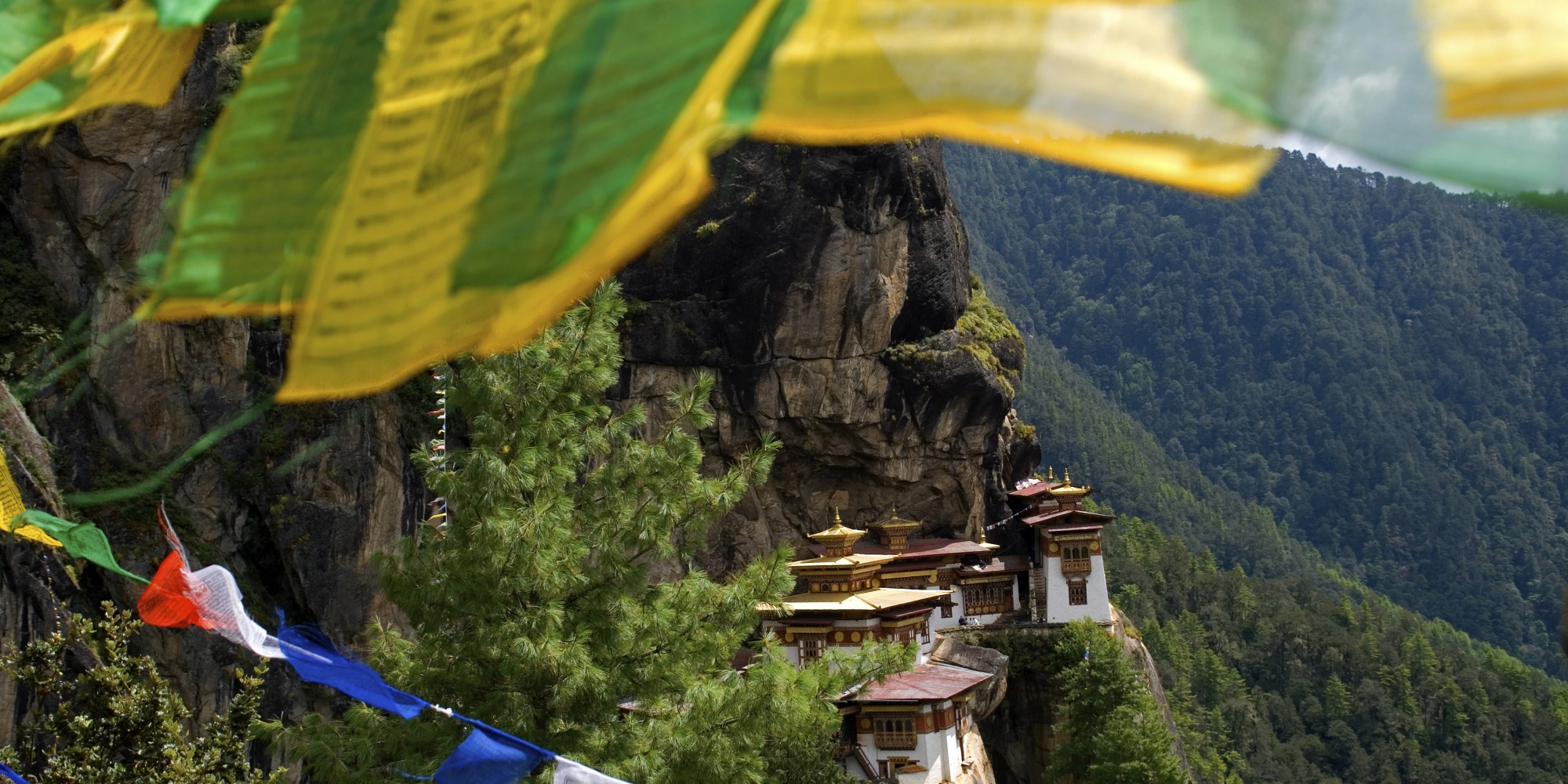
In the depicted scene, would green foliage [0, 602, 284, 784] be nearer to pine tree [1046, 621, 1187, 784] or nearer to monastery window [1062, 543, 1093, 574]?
pine tree [1046, 621, 1187, 784]

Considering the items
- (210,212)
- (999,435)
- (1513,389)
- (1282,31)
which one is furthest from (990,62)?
(1513,389)

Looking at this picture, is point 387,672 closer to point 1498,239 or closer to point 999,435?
point 999,435

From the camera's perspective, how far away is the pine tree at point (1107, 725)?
1404 cm

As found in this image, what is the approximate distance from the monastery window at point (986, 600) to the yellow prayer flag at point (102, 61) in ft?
61.1

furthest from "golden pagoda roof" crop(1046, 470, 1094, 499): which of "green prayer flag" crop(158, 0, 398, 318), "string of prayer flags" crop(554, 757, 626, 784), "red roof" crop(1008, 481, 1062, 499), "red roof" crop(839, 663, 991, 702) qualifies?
"green prayer flag" crop(158, 0, 398, 318)

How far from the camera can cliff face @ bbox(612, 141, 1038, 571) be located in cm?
1755

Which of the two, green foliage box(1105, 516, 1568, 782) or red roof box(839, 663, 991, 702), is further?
green foliage box(1105, 516, 1568, 782)

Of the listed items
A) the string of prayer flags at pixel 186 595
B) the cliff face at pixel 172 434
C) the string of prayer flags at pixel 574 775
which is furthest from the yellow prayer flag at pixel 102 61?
the cliff face at pixel 172 434

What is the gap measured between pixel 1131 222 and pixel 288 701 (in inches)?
2790

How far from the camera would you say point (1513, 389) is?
61.5 metres

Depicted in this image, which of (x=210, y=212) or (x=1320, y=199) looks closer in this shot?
(x=210, y=212)

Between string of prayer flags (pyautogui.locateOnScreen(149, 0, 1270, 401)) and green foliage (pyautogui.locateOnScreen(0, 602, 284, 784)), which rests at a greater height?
string of prayer flags (pyautogui.locateOnScreen(149, 0, 1270, 401))

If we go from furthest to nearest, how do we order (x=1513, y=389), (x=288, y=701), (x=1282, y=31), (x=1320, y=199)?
(x=1320, y=199), (x=1513, y=389), (x=288, y=701), (x=1282, y=31)

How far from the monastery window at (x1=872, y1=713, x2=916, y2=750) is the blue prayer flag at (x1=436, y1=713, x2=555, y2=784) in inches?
370
